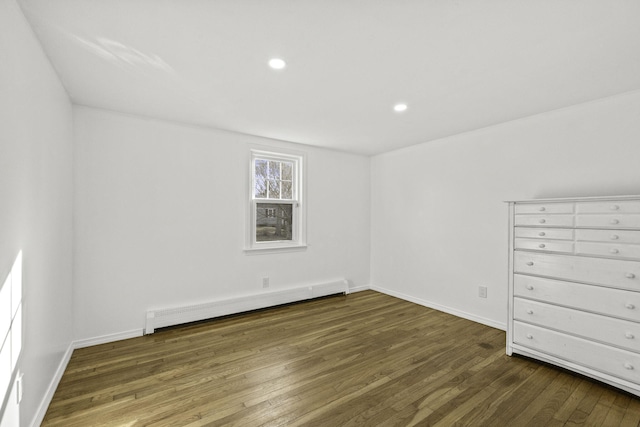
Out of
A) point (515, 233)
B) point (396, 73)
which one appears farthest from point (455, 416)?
point (396, 73)

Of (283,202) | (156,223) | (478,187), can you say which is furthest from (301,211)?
(478,187)

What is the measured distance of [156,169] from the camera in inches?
124

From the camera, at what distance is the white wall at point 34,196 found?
4.49 feet

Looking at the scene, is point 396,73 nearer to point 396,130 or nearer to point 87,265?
point 396,130

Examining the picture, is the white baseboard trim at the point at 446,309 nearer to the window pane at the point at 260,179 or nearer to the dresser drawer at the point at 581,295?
the dresser drawer at the point at 581,295

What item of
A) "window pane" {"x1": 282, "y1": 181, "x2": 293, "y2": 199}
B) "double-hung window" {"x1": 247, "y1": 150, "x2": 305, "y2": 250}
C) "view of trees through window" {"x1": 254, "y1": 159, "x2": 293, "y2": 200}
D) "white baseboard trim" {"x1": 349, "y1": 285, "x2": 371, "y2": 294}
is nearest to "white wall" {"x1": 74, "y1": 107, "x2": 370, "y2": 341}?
"double-hung window" {"x1": 247, "y1": 150, "x2": 305, "y2": 250}

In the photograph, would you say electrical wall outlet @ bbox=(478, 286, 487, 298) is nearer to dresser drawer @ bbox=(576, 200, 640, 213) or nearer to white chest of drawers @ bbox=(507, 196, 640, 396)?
white chest of drawers @ bbox=(507, 196, 640, 396)

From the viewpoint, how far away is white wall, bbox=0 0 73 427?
1368 mm

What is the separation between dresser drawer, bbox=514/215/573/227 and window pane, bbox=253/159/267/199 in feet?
9.71

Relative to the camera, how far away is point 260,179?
400 cm

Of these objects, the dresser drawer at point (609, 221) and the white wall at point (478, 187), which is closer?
the dresser drawer at point (609, 221)

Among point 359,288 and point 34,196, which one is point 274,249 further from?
point 34,196

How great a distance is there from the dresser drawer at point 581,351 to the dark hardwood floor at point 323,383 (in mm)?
149

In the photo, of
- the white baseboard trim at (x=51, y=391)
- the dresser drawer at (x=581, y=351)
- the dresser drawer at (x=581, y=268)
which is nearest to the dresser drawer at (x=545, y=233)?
the dresser drawer at (x=581, y=268)
